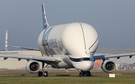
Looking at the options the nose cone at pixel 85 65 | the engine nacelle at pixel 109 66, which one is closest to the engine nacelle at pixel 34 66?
the nose cone at pixel 85 65

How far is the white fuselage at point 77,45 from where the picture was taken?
33.5m

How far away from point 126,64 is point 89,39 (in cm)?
6608

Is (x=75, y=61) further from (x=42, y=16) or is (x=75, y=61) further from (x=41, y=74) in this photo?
(x=42, y=16)

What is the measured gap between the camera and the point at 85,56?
3347 cm

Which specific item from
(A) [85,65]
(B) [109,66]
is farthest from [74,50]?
(B) [109,66]

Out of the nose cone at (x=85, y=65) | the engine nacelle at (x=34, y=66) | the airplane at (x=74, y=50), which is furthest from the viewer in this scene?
the engine nacelle at (x=34, y=66)

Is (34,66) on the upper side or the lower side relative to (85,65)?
upper

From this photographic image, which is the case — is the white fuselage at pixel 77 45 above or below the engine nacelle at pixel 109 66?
above

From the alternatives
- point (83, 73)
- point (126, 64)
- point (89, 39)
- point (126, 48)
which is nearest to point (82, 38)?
point (89, 39)

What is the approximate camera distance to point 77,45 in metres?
34.4

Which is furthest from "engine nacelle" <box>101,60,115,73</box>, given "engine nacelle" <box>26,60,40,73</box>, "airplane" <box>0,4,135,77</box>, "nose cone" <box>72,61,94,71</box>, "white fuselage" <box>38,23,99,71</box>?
"engine nacelle" <box>26,60,40,73</box>

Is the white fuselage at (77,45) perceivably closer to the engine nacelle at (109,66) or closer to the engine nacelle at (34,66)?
the engine nacelle at (109,66)

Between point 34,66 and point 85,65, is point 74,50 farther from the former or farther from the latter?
point 34,66

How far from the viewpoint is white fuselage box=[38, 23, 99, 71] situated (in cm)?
3353
